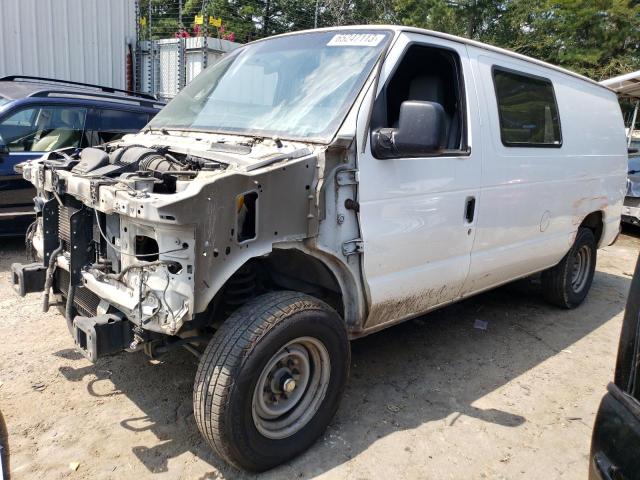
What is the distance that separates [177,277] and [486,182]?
7.61 ft

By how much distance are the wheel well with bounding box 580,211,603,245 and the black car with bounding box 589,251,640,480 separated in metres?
3.90

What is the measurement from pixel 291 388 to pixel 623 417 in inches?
63.4

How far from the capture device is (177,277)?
2453mm

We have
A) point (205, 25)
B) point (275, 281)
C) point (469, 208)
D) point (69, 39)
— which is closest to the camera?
point (275, 281)

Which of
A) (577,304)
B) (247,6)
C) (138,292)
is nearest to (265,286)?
(138,292)

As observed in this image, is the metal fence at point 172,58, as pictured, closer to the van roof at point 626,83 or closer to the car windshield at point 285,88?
the car windshield at point 285,88

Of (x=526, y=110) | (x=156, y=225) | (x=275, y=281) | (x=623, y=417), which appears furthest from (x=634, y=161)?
(x=156, y=225)

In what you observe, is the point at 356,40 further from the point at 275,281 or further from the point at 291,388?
the point at 291,388

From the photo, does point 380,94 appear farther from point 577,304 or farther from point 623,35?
point 623,35

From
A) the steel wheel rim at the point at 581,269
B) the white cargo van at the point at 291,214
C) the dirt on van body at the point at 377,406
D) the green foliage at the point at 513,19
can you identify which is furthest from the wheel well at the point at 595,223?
the green foliage at the point at 513,19

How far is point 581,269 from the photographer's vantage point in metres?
5.78

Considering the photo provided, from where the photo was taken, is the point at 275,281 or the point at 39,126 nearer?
the point at 275,281

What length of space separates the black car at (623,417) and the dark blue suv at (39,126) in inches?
235

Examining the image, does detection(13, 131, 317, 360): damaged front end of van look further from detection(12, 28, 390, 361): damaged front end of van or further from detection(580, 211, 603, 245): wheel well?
detection(580, 211, 603, 245): wheel well
